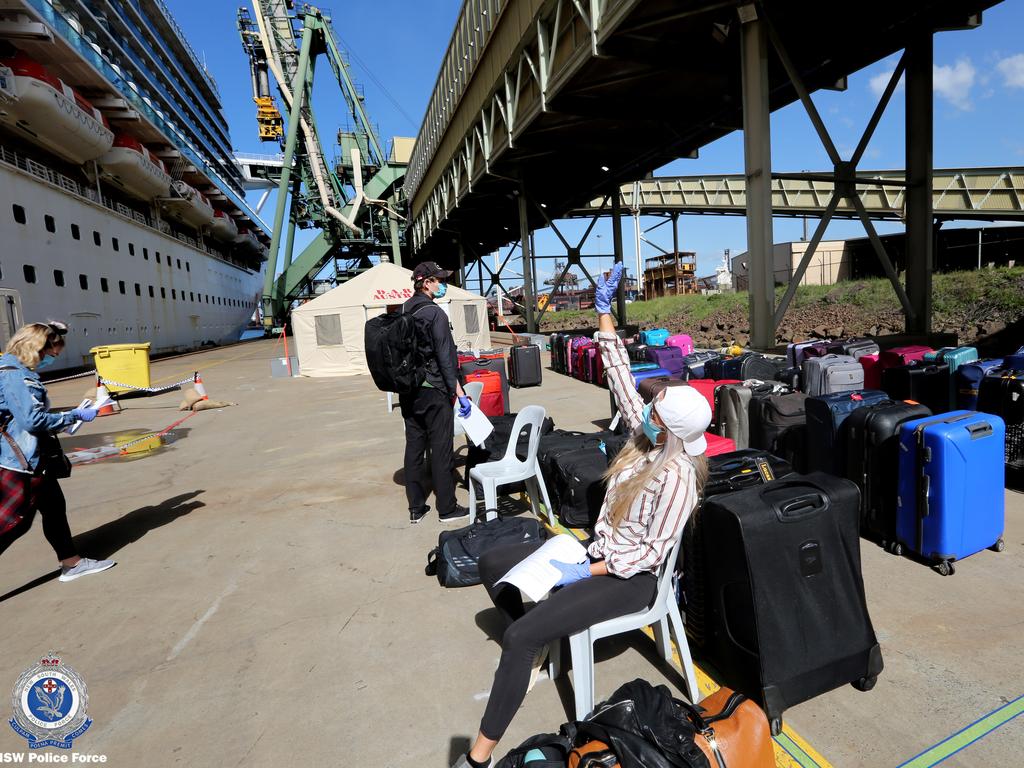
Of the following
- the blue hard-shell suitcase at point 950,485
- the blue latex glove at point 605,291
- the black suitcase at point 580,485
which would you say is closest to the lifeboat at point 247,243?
the blue latex glove at point 605,291

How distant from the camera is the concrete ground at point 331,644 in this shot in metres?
2.25

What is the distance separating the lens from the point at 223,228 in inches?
1982

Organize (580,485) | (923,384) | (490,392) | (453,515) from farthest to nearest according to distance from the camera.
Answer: (490,392)
(923,384)
(453,515)
(580,485)

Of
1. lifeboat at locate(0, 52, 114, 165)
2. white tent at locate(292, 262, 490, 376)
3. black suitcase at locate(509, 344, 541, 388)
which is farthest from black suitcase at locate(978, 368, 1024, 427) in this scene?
lifeboat at locate(0, 52, 114, 165)

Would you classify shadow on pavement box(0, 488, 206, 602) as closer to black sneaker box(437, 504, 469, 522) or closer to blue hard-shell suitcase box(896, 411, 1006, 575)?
black sneaker box(437, 504, 469, 522)

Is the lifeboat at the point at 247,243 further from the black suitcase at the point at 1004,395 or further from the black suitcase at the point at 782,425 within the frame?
the black suitcase at the point at 1004,395

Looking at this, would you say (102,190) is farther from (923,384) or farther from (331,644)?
(923,384)

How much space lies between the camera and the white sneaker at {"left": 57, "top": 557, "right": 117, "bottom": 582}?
3977mm

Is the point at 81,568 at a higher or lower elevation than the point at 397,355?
lower


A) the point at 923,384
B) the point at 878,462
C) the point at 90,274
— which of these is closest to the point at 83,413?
the point at 878,462

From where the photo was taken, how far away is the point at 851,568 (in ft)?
7.53

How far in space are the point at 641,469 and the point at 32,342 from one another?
4.10m

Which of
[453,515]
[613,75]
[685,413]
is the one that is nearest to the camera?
[685,413]

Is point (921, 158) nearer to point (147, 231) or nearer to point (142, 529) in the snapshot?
point (142, 529)
